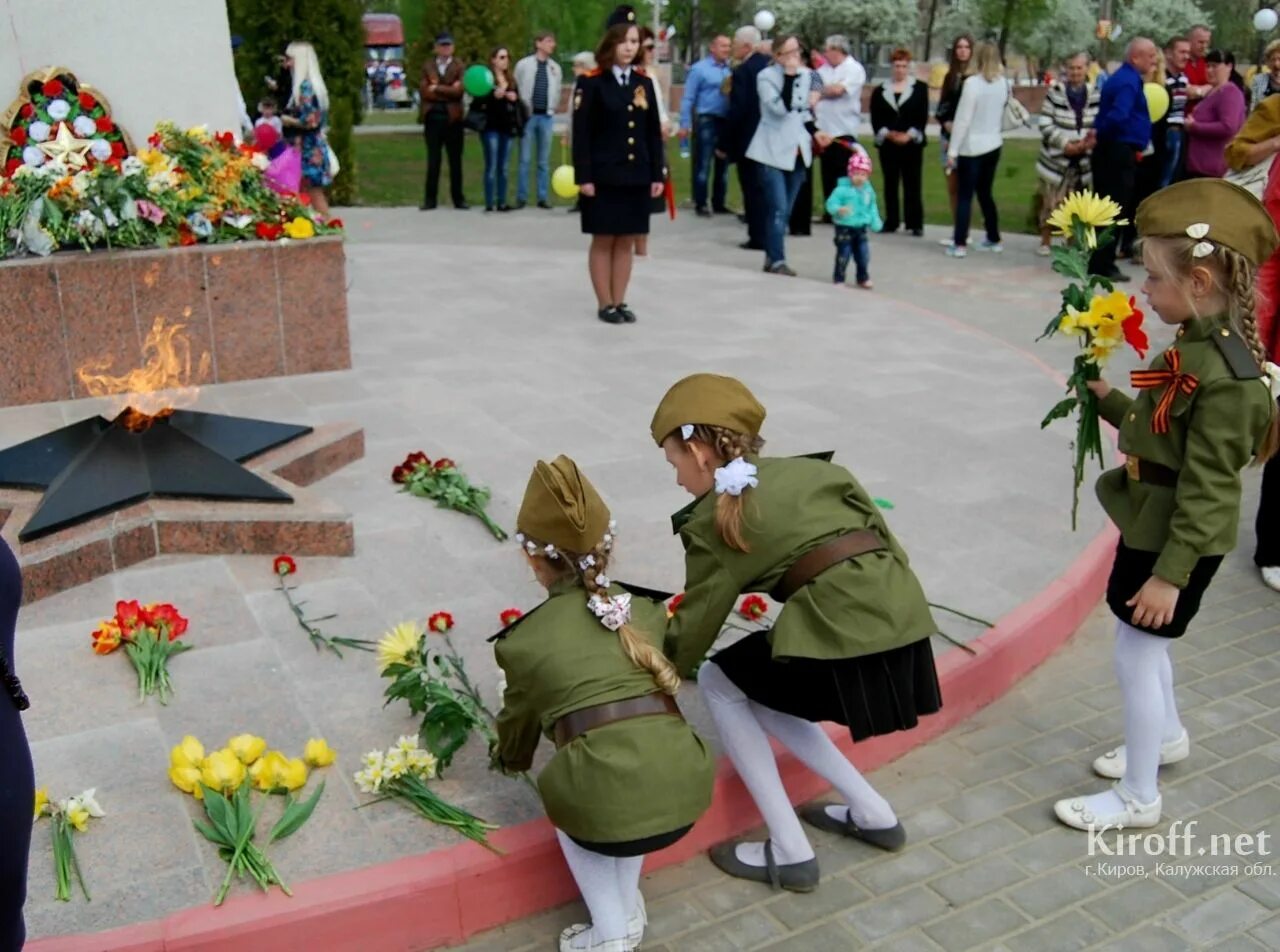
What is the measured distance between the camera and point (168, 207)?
7.38 m

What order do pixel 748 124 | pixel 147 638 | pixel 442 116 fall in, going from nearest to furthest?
pixel 147 638 → pixel 748 124 → pixel 442 116

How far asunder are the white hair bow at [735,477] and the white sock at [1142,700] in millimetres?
1282

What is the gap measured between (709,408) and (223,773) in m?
1.64

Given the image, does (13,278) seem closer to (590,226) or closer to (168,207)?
(168,207)

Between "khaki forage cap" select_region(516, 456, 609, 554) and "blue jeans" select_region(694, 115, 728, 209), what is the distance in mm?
12593

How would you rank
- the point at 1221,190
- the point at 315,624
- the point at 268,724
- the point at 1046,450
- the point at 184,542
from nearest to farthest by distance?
1. the point at 1221,190
2. the point at 268,724
3. the point at 315,624
4. the point at 184,542
5. the point at 1046,450

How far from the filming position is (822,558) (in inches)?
129

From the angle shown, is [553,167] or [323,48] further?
[553,167]

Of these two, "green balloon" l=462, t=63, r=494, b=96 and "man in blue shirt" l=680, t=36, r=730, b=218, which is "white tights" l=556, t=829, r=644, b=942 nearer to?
"man in blue shirt" l=680, t=36, r=730, b=218

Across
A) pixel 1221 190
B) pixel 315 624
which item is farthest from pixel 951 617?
pixel 315 624

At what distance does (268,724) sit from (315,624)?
715mm

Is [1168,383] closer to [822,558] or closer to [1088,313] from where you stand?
[1088,313]

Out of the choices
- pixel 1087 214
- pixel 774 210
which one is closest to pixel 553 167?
pixel 774 210

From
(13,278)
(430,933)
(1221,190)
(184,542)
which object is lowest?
(430,933)
